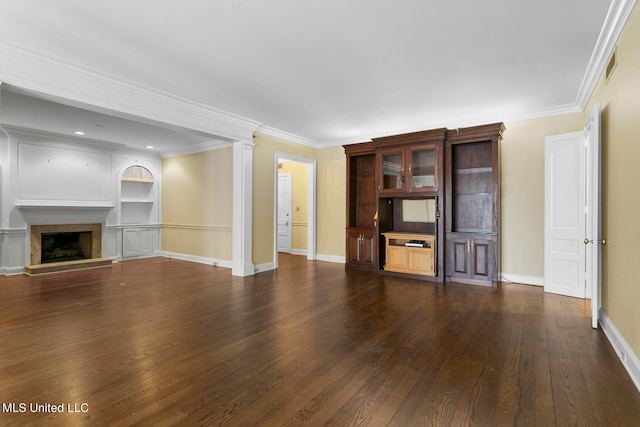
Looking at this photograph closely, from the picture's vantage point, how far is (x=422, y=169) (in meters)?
5.48

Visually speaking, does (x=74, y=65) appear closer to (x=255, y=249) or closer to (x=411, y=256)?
(x=255, y=249)

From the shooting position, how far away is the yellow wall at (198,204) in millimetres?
6793

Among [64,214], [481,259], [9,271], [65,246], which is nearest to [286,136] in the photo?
[481,259]

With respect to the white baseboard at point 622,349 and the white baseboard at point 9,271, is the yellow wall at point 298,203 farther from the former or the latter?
the white baseboard at point 622,349

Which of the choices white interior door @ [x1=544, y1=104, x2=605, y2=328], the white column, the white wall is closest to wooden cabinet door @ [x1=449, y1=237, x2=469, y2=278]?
white interior door @ [x1=544, y1=104, x2=605, y2=328]

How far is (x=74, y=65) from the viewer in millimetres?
3490

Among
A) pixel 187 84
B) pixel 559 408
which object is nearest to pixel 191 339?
pixel 559 408

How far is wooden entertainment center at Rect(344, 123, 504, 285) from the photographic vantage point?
5.07 metres

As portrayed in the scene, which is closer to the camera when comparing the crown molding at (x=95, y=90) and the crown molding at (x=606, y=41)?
the crown molding at (x=606, y=41)

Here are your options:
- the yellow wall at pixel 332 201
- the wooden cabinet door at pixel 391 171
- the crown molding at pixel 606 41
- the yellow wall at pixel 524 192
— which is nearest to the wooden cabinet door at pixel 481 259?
the yellow wall at pixel 524 192

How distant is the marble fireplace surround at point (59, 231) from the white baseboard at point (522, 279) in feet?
27.0

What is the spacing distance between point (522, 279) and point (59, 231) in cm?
877

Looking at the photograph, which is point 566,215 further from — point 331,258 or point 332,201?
point 331,258

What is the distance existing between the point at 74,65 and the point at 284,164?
580 cm
